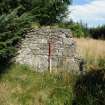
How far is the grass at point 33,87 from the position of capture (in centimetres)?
1612

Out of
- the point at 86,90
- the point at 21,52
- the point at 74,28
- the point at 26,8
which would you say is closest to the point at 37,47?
the point at 21,52

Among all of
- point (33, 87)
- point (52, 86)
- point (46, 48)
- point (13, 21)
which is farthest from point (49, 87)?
point (13, 21)

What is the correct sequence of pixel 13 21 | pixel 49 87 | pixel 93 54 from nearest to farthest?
pixel 49 87 → pixel 13 21 → pixel 93 54

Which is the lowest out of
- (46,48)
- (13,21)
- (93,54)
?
(93,54)

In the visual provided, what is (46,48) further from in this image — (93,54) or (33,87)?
(33,87)

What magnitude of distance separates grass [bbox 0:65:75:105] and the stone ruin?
0.57 metres

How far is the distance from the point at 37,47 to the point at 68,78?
2310 mm

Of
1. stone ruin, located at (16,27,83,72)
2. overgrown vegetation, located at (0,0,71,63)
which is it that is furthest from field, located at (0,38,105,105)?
overgrown vegetation, located at (0,0,71,63)

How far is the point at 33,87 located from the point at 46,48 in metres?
2.57

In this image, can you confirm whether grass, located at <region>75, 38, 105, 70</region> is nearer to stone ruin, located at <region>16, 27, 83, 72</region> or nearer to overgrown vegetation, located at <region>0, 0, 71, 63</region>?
stone ruin, located at <region>16, 27, 83, 72</region>

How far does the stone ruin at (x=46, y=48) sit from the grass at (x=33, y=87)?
0.57 metres

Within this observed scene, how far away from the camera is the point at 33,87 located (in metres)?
17.1

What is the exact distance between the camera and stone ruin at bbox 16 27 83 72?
1905 centimetres

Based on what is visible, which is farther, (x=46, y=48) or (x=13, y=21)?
(x=46, y=48)
